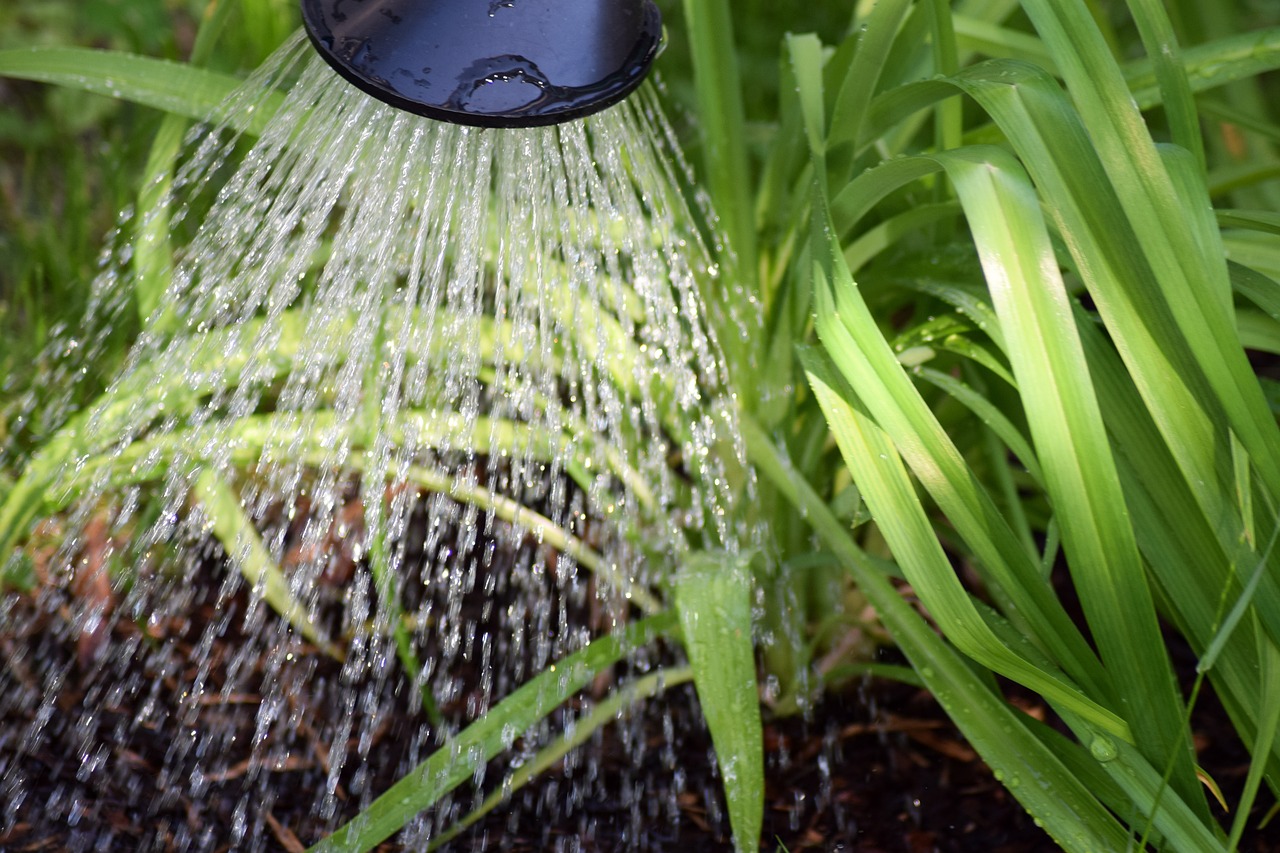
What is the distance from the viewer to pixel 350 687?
149 centimetres

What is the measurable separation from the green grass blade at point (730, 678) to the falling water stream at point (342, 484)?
0.24m

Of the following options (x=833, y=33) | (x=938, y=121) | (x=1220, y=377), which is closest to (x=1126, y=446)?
(x=1220, y=377)

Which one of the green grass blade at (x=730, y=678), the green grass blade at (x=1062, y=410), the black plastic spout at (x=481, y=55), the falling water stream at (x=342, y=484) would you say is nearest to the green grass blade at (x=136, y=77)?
the falling water stream at (x=342, y=484)

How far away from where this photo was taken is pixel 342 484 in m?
1.63

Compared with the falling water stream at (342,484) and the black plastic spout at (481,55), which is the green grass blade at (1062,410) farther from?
the falling water stream at (342,484)

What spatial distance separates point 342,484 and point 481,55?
1043 mm

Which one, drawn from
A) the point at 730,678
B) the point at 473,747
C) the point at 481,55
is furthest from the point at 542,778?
the point at 481,55

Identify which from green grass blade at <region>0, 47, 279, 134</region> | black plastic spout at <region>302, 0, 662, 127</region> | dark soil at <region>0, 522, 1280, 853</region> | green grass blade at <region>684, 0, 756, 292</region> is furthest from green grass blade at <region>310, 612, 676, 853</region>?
green grass blade at <region>0, 47, 279, 134</region>

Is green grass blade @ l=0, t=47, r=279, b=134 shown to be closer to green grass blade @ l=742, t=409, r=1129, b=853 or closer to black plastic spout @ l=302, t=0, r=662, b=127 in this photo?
black plastic spout @ l=302, t=0, r=662, b=127

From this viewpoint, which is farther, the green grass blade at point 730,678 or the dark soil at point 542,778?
the dark soil at point 542,778

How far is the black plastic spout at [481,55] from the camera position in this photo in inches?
27.4

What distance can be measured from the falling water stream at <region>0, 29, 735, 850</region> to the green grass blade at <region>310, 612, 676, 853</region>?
0.57ft

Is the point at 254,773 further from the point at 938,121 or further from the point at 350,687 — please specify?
the point at 938,121

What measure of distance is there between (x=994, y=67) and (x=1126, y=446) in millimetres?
361
